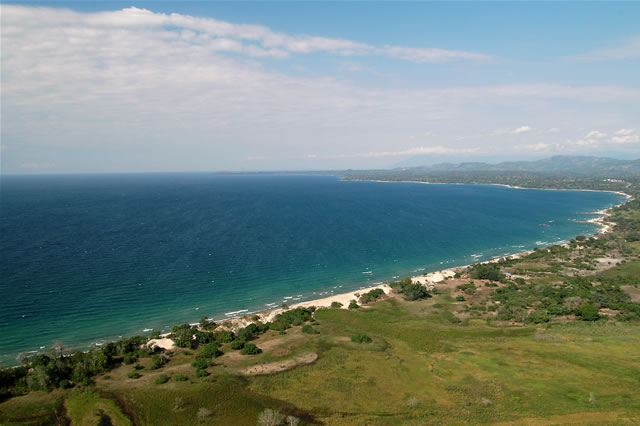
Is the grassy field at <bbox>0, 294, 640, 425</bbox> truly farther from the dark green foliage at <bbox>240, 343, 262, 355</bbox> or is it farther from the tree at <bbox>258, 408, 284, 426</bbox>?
the tree at <bbox>258, 408, 284, 426</bbox>

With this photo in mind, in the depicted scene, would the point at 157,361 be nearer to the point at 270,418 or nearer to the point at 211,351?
the point at 211,351

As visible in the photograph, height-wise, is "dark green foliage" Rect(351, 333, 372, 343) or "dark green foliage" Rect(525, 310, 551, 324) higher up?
"dark green foliage" Rect(351, 333, 372, 343)

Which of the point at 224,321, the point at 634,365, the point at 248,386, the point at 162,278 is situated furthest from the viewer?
the point at 162,278

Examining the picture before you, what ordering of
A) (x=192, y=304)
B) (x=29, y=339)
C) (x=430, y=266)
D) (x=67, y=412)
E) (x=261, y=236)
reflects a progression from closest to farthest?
(x=67, y=412)
(x=29, y=339)
(x=192, y=304)
(x=430, y=266)
(x=261, y=236)

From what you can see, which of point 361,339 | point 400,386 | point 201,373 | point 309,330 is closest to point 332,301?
point 309,330

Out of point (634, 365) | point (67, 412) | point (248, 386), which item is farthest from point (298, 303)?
point (634, 365)

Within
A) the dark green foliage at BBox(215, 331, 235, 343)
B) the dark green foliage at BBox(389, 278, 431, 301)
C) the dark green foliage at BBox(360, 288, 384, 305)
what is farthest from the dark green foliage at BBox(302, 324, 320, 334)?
the dark green foliage at BBox(389, 278, 431, 301)

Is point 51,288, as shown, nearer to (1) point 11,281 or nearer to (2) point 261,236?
(1) point 11,281

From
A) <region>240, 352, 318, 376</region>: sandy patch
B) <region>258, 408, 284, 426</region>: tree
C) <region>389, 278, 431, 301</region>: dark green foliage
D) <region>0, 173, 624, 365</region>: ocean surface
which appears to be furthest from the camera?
<region>389, 278, 431, 301</region>: dark green foliage
